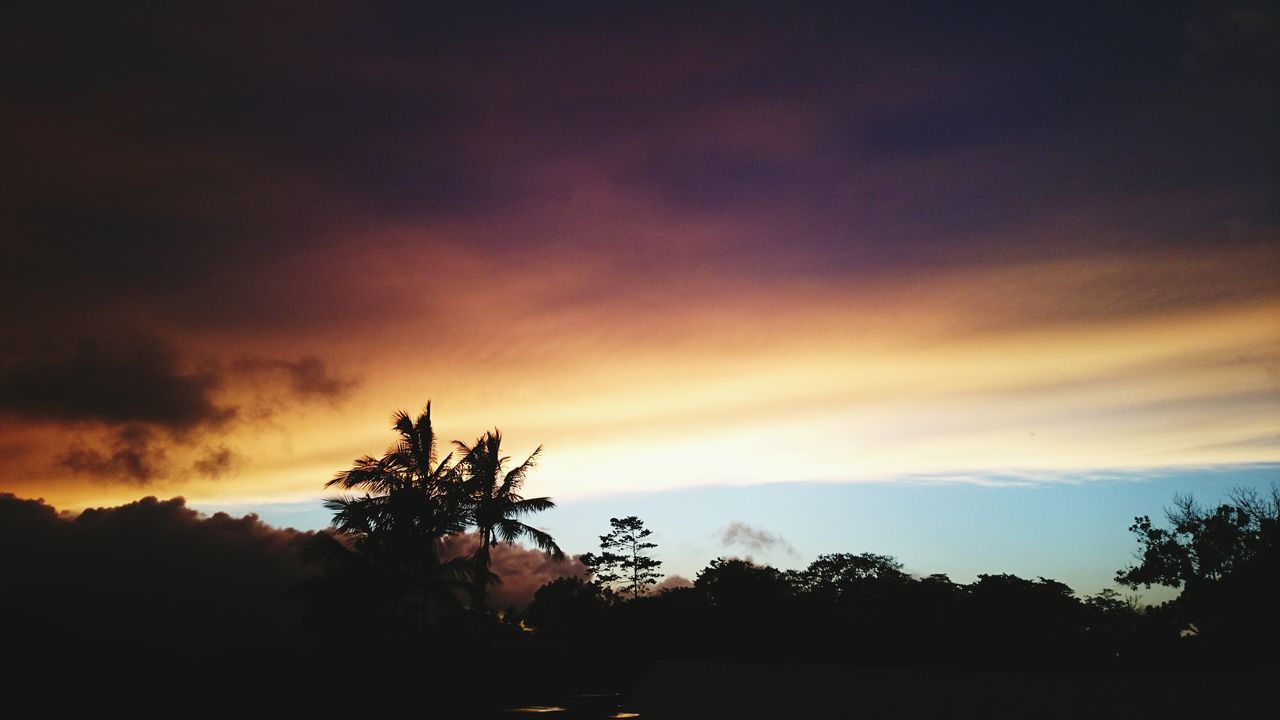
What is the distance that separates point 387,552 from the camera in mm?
26297

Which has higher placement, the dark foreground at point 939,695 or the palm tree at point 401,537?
the palm tree at point 401,537

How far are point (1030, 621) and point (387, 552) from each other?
24.8m

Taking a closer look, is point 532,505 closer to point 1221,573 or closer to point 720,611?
point 720,611

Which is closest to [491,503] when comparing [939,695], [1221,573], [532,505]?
[532,505]

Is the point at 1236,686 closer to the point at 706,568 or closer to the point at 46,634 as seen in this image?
the point at 46,634

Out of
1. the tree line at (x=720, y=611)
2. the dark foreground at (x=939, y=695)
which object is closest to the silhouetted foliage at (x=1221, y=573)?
the tree line at (x=720, y=611)

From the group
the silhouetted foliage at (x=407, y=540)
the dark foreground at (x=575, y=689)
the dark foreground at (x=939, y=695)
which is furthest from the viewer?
the silhouetted foliage at (x=407, y=540)

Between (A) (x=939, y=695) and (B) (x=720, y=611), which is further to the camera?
(B) (x=720, y=611)

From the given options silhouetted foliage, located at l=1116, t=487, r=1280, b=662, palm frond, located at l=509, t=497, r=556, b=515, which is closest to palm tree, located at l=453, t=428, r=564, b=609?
palm frond, located at l=509, t=497, r=556, b=515

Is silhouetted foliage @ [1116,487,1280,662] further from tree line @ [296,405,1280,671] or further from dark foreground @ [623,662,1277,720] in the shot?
dark foreground @ [623,662,1277,720]

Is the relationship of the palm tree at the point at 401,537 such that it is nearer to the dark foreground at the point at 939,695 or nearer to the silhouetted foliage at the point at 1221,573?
the dark foreground at the point at 939,695

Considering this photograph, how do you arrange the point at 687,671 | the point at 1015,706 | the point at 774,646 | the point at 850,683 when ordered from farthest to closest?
the point at 774,646 < the point at 687,671 < the point at 850,683 < the point at 1015,706

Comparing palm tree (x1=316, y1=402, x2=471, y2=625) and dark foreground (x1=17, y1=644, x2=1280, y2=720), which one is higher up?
palm tree (x1=316, y1=402, x2=471, y2=625)

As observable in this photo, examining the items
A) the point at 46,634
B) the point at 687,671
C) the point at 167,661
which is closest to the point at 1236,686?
the point at 687,671
